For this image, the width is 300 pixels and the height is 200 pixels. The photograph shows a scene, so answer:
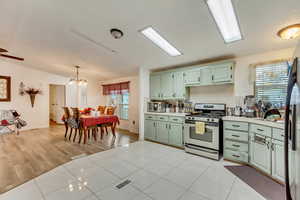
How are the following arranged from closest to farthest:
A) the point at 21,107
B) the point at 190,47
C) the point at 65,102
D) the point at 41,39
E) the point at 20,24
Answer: the point at 20,24 → the point at 190,47 → the point at 41,39 → the point at 21,107 → the point at 65,102

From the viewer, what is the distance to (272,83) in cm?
255

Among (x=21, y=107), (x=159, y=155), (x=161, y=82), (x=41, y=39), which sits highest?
(x=41, y=39)

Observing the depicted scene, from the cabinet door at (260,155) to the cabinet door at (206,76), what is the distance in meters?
1.45

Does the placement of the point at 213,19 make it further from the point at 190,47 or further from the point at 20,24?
the point at 20,24

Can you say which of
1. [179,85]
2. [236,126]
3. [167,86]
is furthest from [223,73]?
[167,86]

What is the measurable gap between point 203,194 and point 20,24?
4.32 m

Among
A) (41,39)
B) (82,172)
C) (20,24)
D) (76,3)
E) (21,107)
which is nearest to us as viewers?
(76,3)

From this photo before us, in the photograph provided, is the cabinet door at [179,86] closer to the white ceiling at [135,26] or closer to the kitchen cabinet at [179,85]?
the kitchen cabinet at [179,85]

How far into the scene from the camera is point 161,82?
3.96m

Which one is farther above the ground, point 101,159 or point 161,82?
point 161,82

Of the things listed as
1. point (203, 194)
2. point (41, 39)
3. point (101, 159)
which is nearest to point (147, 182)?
point (203, 194)

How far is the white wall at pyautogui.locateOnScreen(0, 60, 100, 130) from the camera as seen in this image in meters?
4.93

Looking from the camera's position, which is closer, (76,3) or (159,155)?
(76,3)

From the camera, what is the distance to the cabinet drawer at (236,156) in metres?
2.40
